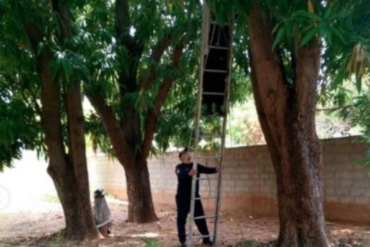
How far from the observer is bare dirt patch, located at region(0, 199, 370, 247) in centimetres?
715

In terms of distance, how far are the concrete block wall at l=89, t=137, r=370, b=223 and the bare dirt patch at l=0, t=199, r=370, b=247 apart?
311mm

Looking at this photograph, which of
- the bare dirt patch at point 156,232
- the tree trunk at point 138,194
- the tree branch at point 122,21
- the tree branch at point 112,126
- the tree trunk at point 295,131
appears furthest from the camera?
the tree trunk at point 138,194

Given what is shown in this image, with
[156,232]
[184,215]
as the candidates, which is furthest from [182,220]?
[156,232]

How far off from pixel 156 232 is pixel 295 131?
11.9 feet

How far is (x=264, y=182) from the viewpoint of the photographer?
32.4ft

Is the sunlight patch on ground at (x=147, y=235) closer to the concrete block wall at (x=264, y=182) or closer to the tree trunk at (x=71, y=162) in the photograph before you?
the tree trunk at (x=71, y=162)

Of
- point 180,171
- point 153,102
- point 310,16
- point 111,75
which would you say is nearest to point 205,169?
point 180,171

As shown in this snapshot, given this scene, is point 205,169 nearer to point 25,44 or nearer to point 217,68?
point 217,68

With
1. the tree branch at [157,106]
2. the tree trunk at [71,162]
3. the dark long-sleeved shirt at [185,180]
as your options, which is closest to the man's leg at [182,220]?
the dark long-sleeved shirt at [185,180]

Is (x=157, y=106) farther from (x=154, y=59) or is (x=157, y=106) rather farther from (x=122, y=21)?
(x=122, y=21)

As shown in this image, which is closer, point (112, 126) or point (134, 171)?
point (112, 126)

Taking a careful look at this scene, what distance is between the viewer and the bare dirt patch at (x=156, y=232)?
7152mm

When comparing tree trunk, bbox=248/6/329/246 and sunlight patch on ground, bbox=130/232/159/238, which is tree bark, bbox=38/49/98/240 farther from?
tree trunk, bbox=248/6/329/246

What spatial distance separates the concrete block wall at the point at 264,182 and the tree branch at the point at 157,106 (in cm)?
150
